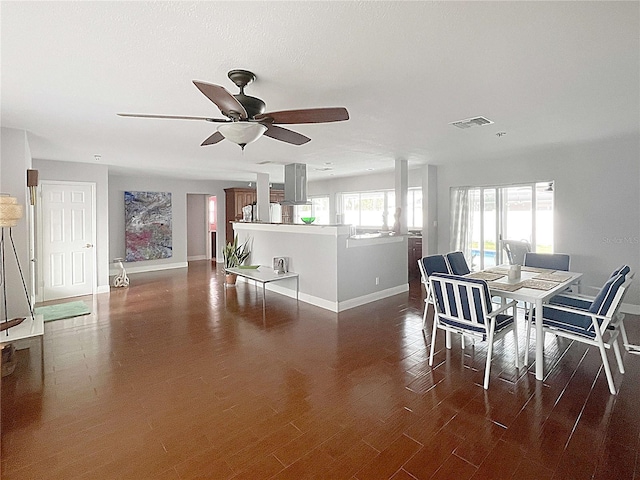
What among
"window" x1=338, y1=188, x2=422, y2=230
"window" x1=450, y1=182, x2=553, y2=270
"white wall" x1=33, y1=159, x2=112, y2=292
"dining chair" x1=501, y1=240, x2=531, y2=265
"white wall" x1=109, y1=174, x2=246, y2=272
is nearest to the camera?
"dining chair" x1=501, y1=240, x2=531, y2=265

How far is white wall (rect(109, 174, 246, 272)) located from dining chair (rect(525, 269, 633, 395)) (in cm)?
852

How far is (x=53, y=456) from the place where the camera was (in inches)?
80.1

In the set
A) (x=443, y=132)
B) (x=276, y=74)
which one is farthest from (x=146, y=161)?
(x=443, y=132)

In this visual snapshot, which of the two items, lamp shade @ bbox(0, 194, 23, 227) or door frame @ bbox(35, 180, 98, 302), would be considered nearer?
lamp shade @ bbox(0, 194, 23, 227)

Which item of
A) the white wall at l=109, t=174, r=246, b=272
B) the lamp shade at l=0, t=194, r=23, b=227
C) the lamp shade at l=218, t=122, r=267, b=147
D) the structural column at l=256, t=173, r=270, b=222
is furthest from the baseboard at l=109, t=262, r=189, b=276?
the lamp shade at l=218, t=122, r=267, b=147

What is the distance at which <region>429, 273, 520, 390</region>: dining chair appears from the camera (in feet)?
9.30

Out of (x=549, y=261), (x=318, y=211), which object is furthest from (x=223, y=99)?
(x=318, y=211)

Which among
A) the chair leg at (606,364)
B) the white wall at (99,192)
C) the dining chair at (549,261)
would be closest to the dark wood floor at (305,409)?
the chair leg at (606,364)

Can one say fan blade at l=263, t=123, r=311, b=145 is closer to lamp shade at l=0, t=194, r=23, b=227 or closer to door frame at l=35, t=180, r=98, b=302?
lamp shade at l=0, t=194, r=23, b=227

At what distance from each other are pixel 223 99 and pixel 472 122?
9.52 ft

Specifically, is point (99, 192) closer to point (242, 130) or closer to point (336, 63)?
point (242, 130)

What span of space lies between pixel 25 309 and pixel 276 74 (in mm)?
4077

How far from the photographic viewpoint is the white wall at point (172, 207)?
8164mm

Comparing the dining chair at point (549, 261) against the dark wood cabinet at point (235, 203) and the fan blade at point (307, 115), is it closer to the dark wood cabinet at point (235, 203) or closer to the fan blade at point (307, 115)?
A: the fan blade at point (307, 115)
